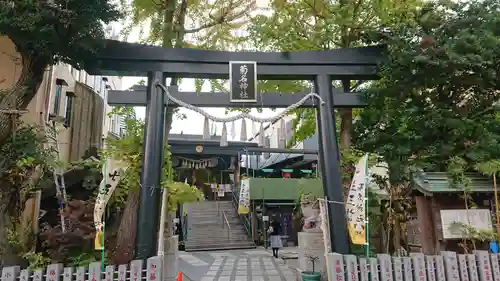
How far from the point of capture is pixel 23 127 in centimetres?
853

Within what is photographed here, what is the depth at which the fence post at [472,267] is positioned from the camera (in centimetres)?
750

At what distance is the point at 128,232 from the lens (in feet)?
29.9

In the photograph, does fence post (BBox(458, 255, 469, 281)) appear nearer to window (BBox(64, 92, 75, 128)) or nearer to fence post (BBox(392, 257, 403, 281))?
fence post (BBox(392, 257, 403, 281))

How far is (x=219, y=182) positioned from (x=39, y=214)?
24.0 m

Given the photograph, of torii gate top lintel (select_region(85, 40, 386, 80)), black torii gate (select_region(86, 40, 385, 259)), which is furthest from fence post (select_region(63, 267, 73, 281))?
torii gate top lintel (select_region(85, 40, 386, 80))

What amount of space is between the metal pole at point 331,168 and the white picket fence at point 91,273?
15.0ft

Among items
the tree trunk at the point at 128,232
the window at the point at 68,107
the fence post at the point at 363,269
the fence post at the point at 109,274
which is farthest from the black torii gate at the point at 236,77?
the window at the point at 68,107

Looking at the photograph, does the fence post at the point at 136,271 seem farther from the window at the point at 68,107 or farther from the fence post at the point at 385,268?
the window at the point at 68,107

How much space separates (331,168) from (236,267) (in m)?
7.89

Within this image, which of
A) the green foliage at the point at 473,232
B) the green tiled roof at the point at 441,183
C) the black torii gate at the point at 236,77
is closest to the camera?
the green foliage at the point at 473,232

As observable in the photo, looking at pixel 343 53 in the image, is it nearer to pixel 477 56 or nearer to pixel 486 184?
pixel 477 56

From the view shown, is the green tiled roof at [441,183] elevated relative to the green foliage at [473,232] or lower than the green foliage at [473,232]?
elevated

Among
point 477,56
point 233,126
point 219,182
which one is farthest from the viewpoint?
point 219,182

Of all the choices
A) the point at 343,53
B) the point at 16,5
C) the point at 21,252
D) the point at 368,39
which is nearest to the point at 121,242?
the point at 21,252
